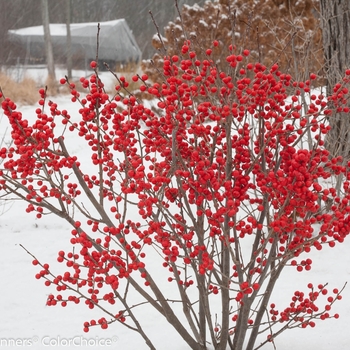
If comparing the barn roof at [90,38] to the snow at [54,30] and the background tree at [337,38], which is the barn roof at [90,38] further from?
the background tree at [337,38]

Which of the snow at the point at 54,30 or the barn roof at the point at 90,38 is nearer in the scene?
the snow at the point at 54,30

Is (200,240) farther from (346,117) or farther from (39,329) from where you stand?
(346,117)

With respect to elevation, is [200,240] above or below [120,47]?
below

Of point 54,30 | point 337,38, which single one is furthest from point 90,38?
point 337,38

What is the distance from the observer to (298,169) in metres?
1.65

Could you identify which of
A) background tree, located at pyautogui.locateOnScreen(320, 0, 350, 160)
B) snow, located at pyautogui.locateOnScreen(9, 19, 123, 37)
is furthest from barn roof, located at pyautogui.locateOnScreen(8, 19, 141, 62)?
background tree, located at pyautogui.locateOnScreen(320, 0, 350, 160)

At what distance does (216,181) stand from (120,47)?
31.8 meters

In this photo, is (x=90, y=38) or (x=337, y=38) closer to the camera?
(x=337, y=38)

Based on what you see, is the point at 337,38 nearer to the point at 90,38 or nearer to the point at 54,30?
the point at 90,38

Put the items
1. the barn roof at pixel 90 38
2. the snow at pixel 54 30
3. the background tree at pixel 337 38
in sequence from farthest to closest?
the barn roof at pixel 90 38, the snow at pixel 54 30, the background tree at pixel 337 38

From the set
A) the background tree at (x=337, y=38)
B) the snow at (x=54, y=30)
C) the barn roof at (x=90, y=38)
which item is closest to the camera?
the background tree at (x=337, y=38)

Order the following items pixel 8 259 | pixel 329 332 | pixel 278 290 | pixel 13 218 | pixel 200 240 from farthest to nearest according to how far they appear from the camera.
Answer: pixel 13 218 → pixel 8 259 → pixel 278 290 → pixel 329 332 → pixel 200 240

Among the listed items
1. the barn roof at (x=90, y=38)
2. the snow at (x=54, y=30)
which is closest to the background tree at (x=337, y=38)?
the barn roof at (x=90, y=38)

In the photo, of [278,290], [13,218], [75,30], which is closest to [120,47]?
[75,30]
